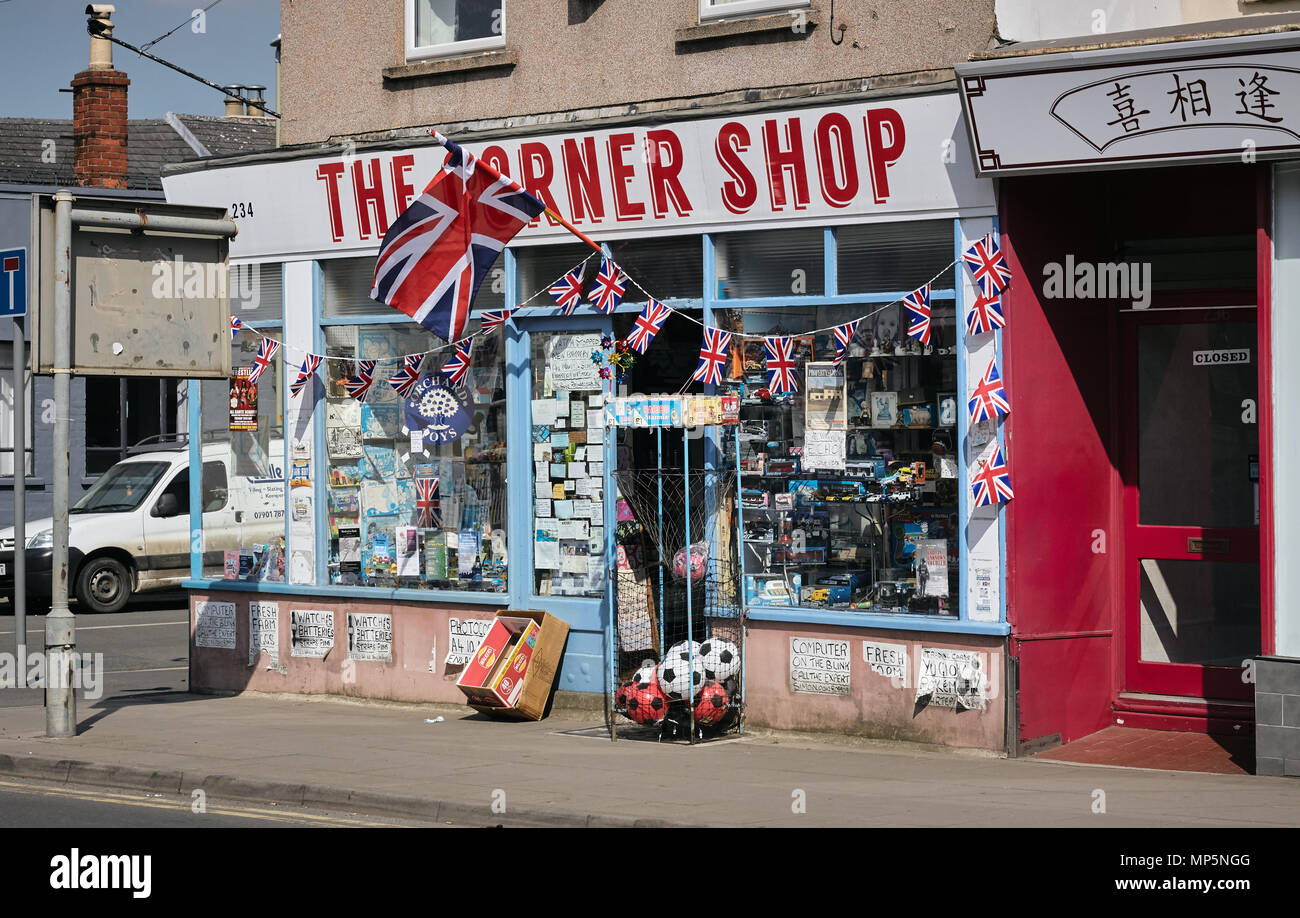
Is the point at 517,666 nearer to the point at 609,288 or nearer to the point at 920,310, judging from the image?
the point at 609,288

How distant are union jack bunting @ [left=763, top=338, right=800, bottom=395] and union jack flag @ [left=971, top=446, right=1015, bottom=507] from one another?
5.26 ft

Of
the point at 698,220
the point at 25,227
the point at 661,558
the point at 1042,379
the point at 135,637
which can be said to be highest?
the point at 25,227

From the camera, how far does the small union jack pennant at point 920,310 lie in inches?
416

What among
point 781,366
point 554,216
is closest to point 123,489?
point 554,216

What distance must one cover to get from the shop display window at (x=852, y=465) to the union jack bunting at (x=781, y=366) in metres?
0.11

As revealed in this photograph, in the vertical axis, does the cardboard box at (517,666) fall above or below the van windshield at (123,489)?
below

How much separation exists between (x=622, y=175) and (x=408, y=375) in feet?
8.41

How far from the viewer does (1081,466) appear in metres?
10.9

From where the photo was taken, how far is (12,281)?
13.9 m

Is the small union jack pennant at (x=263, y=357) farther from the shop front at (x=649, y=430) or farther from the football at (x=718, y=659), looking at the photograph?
the football at (x=718, y=659)

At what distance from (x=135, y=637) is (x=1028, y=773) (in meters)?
12.2

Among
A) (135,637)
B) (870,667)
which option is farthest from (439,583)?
(135,637)

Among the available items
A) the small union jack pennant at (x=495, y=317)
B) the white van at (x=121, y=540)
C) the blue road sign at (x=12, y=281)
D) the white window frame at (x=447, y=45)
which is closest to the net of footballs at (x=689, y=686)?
the small union jack pennant at (x=495, y=317)
